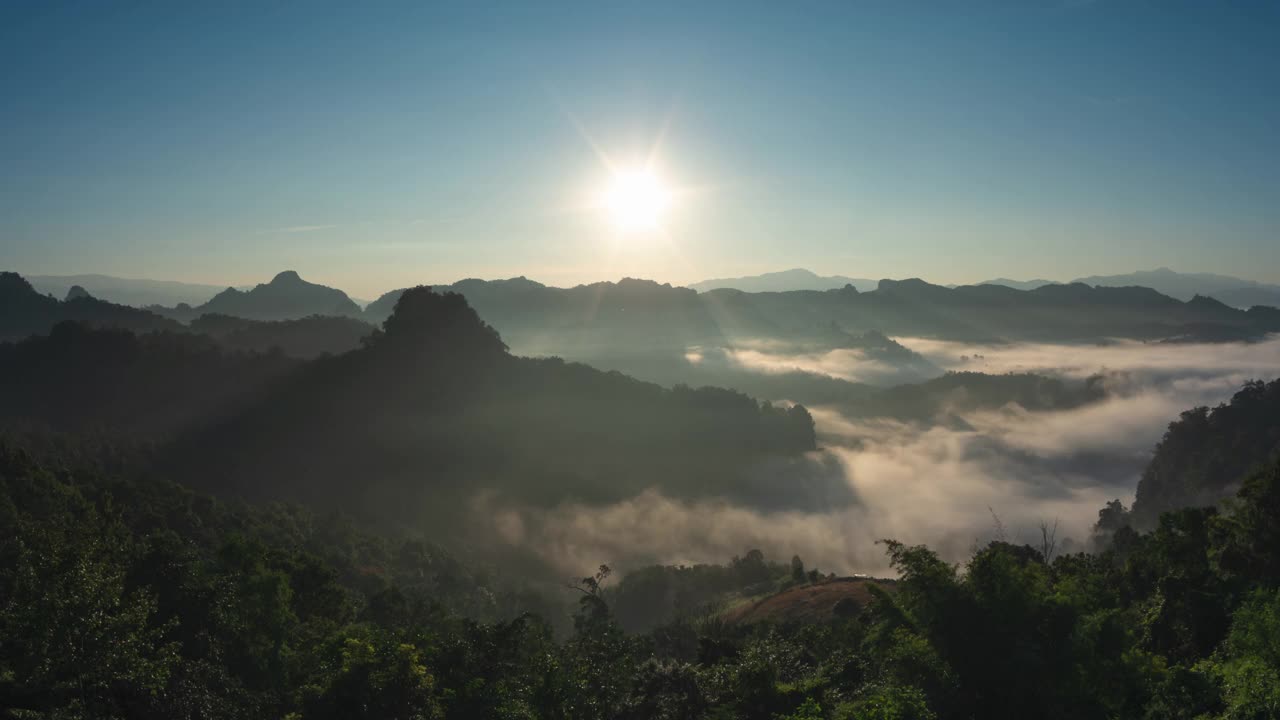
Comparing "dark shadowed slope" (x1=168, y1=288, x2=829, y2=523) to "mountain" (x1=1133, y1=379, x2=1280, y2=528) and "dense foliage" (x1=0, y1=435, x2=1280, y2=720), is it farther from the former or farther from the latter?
"dense foliage" (x1=0, y1=435, x2=1280, y2=720)

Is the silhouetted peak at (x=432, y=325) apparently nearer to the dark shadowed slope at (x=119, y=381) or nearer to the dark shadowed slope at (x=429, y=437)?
the dark shadowed slope at (x=429, y=437)

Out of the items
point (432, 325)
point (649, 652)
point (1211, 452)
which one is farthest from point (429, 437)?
point (1211, 452)

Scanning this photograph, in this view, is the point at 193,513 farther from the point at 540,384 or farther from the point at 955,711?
the point at 540,384

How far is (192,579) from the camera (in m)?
31.9

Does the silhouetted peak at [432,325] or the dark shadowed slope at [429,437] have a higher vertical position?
the silhouetted peak at [432,325]

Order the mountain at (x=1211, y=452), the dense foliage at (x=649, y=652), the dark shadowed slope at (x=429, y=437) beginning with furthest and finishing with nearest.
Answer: the dark shadowed slope at (x=429, y=437) < the mountain at (x=1211, y=452) < the dense foliage at (x=649, y=652)

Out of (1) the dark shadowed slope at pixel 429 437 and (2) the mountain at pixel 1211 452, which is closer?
(2) the mountain at pixel 1211 452

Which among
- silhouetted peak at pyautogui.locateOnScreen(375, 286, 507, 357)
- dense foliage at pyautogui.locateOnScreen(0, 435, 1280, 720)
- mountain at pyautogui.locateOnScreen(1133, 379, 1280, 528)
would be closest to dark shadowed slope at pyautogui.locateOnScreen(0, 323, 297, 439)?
silhouetted peak at pyautogui.locateOnScreen(375, 286, 507, 357)

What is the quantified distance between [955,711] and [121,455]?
13572cm

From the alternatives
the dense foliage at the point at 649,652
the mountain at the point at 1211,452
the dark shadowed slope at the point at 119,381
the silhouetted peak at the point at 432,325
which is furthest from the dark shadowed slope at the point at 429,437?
the dense foliage at the point at 649,652

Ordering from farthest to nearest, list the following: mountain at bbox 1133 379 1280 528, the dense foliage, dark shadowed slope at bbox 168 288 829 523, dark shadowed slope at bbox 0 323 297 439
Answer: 1. dark shadowed slope at bbox 168 288 829 523
2. dark shadowed slope at bbox 0 323 297 439
3. mountain at bbox 1133 379 1280 528
4. the dense foliage

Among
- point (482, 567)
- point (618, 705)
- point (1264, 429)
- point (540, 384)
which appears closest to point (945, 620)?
point (618, 705)

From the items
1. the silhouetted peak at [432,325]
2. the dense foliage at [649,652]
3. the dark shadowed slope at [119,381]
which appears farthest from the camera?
the silhouetted peak at [432,325]

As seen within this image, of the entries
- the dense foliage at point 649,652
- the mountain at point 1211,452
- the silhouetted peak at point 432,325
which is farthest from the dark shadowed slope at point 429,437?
the dense foliage at point 649,652
